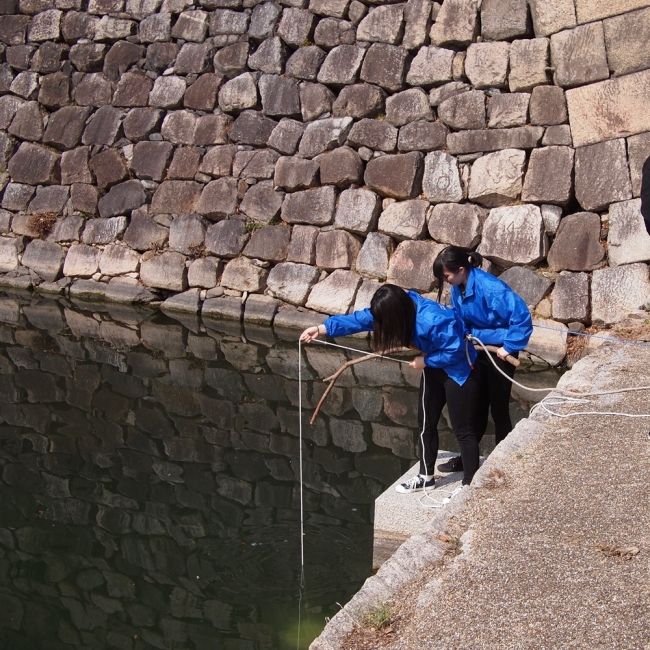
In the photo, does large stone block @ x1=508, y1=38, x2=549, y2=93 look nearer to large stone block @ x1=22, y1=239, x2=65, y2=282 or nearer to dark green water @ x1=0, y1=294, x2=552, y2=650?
dark green water @ x1=0, y1=294, x2=552, y2=650

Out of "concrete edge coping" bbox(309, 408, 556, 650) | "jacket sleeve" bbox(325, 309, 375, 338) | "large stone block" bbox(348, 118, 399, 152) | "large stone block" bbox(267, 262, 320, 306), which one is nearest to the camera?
"concrete edge coping" bbox(309, 408, 556, 650)

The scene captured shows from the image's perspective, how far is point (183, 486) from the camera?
19.3ft

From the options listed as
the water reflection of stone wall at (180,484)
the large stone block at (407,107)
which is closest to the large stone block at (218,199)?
the water reflection of stone wall at (180,484)

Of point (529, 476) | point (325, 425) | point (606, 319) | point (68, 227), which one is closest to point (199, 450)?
point (325, 425)

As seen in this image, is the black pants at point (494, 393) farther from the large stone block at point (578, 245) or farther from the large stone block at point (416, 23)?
the large stone block at point (416, 23)

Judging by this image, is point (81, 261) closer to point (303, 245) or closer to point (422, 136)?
point (303, 245)

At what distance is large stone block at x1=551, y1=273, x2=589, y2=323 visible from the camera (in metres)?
8.77

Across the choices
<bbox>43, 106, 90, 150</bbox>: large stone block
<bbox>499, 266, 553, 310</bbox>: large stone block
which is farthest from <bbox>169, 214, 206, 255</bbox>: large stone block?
<bbox>499, 266, 553, 310</bbox>: large stone block

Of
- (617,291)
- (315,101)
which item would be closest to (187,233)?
(315,101)

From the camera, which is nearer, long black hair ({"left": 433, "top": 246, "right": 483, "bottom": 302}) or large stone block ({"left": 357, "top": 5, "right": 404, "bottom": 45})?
long black hair ({"left": 433, "top": 246, "right": 483, "bottom": 302})

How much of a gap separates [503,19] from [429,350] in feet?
21.0

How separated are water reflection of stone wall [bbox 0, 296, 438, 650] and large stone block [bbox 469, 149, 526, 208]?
7.60ft

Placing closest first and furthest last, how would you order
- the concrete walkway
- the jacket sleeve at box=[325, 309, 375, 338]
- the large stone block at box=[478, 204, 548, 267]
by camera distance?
1. the concrete walkway
2. the jacket sleeve at box=[325, 309, 375, 338]
3. the large stone block at box=[478, 204, 548, 267]

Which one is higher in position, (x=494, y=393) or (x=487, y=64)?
(x=487, y=64)
